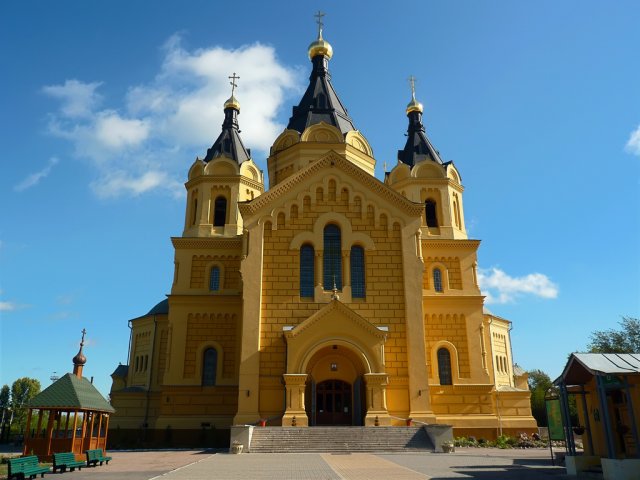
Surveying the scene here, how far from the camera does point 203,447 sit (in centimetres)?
2572

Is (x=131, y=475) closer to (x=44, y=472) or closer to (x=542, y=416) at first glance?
(x=44, y=472)

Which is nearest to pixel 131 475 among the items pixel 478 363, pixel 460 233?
pixel 478 363

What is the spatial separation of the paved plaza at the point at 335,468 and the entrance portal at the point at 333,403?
18.3 ft

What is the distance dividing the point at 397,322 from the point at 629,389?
13861 millimetres

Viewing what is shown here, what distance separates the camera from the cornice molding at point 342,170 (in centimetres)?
2714

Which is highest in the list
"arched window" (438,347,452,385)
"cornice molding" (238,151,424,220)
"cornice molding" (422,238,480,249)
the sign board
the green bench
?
"cornice molding" (238,151,424,220)

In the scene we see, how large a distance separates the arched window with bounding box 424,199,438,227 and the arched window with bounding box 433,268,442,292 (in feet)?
10.1

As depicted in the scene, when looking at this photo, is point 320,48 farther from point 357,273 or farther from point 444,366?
point 444,366

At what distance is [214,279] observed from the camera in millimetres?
30578

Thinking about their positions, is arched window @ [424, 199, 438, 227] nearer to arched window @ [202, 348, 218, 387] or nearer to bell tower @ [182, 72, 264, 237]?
bell tower @ [182, 72, 264, 237]

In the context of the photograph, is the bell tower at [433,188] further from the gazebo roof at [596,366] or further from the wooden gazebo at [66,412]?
the wooden gazebo at [66,412]

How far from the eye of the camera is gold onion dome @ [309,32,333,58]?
127ft

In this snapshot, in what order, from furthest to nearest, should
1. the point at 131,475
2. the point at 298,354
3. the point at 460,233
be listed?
the point at 460,233, the point at 298,354, the point at 131,475

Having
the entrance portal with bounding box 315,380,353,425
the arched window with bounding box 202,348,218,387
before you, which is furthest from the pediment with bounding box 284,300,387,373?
the arched window with bounding box 202,348,218,387
